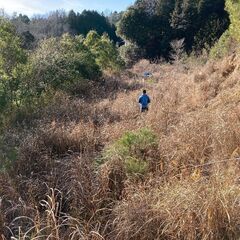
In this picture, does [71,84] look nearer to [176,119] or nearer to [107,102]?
[107,102]

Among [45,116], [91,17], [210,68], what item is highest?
[91,17]

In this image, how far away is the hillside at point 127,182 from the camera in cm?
347

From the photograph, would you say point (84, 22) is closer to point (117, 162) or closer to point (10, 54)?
point (10, 54)

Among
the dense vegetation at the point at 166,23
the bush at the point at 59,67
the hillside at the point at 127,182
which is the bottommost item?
the hillside at the point at 127,182

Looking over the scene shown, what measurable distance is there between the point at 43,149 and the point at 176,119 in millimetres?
2860

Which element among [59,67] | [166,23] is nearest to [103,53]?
[59,67]

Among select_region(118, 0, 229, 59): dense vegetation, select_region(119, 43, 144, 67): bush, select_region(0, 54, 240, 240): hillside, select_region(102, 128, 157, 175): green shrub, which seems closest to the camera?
select_region(0, 54, 240, 240): hillside

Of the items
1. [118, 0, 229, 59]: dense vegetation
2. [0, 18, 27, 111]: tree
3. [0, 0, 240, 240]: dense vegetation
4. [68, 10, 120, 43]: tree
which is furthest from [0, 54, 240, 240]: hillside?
[68, 10, 120, 43]: tree

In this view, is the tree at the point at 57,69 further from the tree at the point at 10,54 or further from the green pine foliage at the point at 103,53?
the green pine foliage at the point at 103,53

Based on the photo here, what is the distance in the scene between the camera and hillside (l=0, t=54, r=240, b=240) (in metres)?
3.47

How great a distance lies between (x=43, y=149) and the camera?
262 inches

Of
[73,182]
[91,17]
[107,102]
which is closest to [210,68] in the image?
[107,102]

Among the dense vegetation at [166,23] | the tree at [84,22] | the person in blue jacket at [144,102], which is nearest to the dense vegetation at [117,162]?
the person in blue jacket at [144,102]

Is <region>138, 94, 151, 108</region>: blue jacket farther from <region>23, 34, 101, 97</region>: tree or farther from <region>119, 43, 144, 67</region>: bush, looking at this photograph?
<region>119, 43, 144, 67</region>: bush
